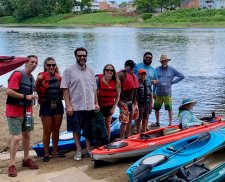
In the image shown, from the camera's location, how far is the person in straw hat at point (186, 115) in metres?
7.88

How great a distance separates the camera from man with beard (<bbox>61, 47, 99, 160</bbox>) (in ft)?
23.9

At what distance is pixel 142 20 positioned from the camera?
92.1 meters

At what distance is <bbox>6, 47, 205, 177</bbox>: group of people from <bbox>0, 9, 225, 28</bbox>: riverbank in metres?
69.5

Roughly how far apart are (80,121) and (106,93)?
0.67 metres

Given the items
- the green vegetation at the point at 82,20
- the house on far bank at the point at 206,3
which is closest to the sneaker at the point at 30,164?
the green vegetation at the point at 82,20

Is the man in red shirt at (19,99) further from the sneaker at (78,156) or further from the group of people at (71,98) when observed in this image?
the sneaker at (78,156)

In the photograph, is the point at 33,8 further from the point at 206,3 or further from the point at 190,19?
the point at 206,3

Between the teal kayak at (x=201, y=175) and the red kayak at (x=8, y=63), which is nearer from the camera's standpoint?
the teal kayak at (x=201, y=175)

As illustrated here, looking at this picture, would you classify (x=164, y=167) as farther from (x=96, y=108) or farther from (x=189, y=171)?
(x=96, y=108)

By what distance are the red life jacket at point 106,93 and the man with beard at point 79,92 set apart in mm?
227

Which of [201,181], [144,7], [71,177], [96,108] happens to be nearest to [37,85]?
[96,108]

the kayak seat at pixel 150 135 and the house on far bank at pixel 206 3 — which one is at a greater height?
the house on far bank at pixel 206 3

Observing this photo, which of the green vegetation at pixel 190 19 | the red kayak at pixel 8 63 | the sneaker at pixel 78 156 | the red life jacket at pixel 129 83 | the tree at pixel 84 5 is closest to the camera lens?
the sneaker at pixel 78 156

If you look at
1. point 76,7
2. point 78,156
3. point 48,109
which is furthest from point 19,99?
point 76,7
